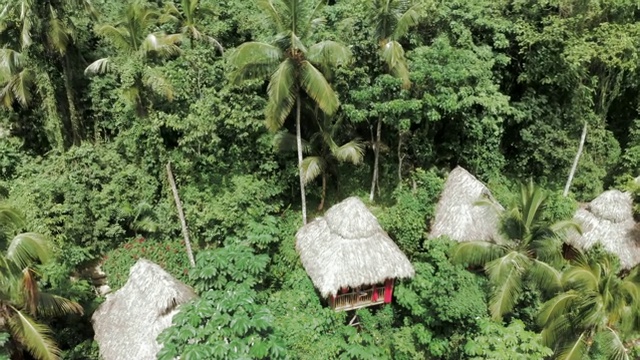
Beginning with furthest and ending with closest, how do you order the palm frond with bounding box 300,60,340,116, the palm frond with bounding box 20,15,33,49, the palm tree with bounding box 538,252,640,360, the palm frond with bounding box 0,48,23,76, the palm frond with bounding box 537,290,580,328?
the palm frond with bounding box 0,48,23,76, the palm frond with bounding box 20,15,33,49, the palm frond with bounding box 300,60,340,116, the palm frond with bounding box 537,290,580,328, the palm tree with bounding box 538,252,640,360

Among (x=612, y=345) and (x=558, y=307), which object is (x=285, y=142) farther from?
(x=612, y=345)

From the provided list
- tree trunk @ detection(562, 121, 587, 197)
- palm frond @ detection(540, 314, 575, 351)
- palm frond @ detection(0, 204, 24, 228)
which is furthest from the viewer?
tree trunk @ detection(562, 121, 587, 197)

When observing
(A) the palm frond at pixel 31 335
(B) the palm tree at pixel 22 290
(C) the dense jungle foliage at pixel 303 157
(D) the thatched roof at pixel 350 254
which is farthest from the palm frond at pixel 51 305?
(D) the thatched roof at pixel 350 254

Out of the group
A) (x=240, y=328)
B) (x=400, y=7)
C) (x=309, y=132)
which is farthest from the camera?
(x=309, y=132)

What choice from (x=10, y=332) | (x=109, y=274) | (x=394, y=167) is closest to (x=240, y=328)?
(x=10, y=332)

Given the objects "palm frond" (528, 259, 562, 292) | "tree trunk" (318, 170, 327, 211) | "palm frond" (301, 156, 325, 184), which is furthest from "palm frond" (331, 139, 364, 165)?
"palm frond" (528, 259, 562, 292)

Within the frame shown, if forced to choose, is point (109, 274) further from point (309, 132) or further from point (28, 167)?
point (309, 132)

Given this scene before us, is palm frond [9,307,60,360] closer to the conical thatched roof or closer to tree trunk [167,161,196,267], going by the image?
tree trunk [167,161,196,267]
